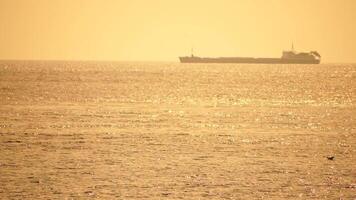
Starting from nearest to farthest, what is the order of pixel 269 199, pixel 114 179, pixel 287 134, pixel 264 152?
pixel 269 199 → pixel 114 179 → pixel 264 152 → pixel 287 134

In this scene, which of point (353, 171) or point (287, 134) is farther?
point (287, 134)

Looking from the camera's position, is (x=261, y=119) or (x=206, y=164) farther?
(x=261, y=119)

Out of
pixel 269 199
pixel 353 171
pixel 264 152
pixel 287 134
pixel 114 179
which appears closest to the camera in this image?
pixel 269 199

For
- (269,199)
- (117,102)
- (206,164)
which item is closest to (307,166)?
(206,164)

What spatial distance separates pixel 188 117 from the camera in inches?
3206

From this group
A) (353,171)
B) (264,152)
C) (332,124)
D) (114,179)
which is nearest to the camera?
(114,179)

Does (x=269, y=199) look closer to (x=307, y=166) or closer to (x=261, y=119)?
(x=307, y=166)

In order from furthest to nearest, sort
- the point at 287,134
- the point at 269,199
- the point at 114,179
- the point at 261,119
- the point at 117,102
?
the point at 117,102, the point at 261,119, the point at 287,134, the point at 114,179, the point at 269,199

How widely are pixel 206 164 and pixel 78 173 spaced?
26.3 ft

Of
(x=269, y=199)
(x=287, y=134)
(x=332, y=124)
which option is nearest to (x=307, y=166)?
(x=269, y=199)

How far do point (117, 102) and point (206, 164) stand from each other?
2303 inches

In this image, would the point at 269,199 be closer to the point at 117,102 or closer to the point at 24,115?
the point at 24,115

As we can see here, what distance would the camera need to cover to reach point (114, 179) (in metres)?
41.3

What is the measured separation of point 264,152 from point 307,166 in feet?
20.0
